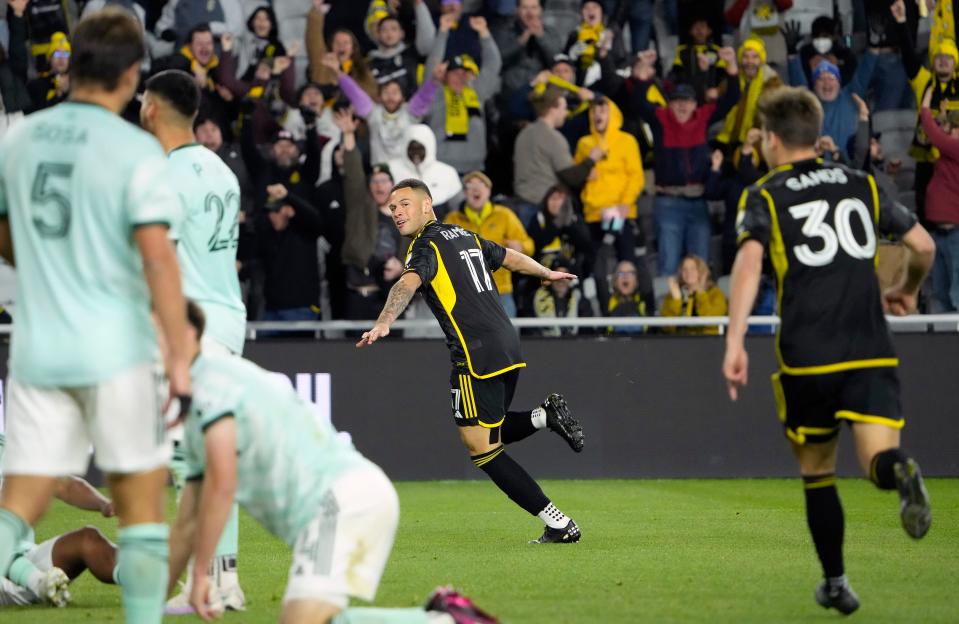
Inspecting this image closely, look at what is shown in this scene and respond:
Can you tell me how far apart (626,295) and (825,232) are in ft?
27.9

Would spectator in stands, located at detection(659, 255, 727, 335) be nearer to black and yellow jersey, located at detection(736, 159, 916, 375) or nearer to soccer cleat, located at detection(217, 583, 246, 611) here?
black and yellow jersey, located at detection(736, 159, 916, 375)

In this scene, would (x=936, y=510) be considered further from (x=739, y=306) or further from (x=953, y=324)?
(x=739, y=306)

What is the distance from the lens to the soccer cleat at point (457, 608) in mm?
5344

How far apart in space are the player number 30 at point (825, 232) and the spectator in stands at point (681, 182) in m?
9.08

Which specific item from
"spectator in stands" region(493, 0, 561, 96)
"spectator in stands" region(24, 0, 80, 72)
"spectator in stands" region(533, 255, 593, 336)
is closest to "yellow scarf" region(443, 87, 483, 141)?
"spectator in stands" region(493, 0, 561, 96)

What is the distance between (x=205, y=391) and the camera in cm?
515

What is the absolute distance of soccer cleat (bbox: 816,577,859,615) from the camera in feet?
21.7

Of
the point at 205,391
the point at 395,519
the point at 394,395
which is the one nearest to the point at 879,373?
the point at 395,519

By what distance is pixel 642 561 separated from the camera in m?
8.71

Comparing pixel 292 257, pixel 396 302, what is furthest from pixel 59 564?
pixel 292 257

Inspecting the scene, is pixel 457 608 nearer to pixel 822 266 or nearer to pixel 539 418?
pixel 822 266

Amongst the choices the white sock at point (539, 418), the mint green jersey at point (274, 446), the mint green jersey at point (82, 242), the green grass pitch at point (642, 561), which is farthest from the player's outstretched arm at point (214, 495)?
the white sock at point (539, 418)

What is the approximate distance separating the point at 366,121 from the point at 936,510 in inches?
281

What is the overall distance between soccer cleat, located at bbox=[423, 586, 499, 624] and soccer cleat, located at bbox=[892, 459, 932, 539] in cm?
196
